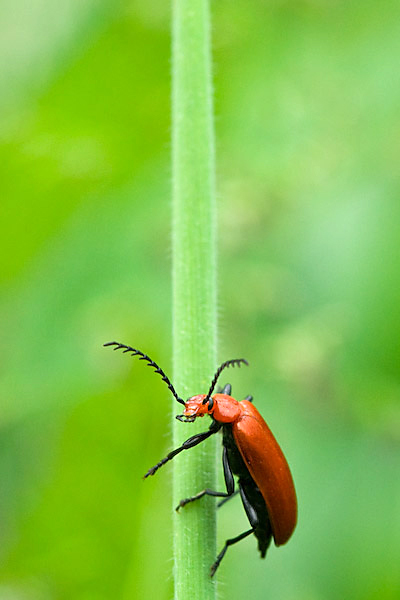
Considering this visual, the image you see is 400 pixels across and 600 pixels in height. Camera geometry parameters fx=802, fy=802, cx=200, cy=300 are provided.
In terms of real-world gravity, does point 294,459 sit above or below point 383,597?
above

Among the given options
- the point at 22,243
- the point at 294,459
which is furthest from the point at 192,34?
the point at 294,459

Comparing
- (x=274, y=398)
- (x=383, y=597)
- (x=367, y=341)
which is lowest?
(x=383, y=597)

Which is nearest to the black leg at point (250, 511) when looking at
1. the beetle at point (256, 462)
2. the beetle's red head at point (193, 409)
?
the beetle at point (256, 462)

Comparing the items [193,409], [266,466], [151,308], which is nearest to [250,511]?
[266,466]

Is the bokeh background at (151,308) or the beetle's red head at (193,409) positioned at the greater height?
the bokeh background at (151,308)

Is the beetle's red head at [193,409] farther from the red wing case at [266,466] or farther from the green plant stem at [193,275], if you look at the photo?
the red wing case at [266,466]

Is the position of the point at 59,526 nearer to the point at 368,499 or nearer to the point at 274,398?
the point at 274,398
